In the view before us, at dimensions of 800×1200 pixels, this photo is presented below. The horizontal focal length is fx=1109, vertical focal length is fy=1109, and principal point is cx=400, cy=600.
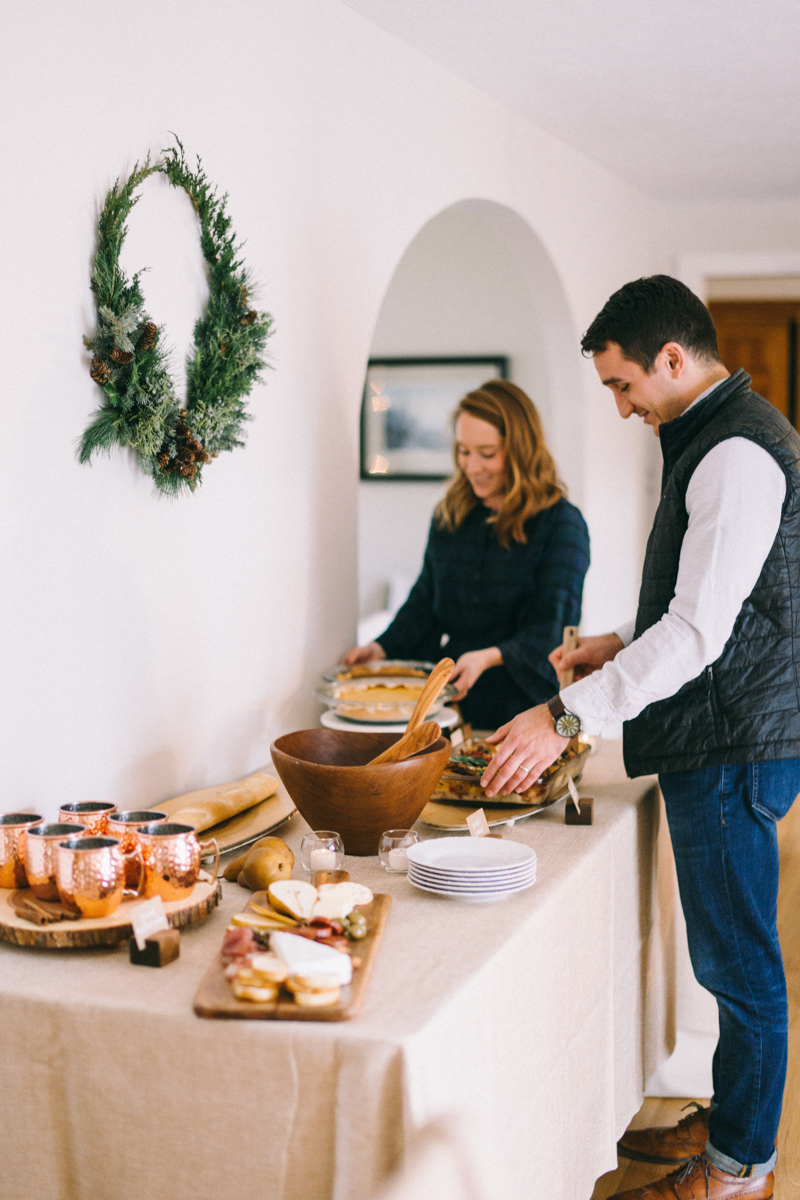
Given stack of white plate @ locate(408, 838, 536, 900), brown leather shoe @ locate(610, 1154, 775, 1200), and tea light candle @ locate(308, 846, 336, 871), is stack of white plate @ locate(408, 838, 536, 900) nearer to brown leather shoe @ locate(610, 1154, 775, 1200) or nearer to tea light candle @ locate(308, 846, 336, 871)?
tea light candle @ locate(308, 846, 336, 871)

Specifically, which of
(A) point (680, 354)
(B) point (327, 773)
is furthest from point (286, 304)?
(B) point (327, 773)

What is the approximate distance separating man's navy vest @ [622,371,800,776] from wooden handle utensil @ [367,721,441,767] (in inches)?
15.5

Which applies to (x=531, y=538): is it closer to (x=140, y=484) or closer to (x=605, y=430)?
(x=140, y=484)

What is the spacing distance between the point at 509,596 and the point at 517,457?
1.10ft

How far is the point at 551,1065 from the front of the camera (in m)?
1.53

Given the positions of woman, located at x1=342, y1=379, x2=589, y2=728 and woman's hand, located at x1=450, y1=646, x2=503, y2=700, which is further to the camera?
woman, located at x1=342, y1=379, x2=589, y2=728

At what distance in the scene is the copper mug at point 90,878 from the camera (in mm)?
1358

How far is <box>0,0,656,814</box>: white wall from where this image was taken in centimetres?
162

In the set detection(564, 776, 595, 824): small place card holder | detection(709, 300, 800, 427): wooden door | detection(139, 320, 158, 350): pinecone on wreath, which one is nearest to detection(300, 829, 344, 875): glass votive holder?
detection(564, 776, 595, 824): small place card holder

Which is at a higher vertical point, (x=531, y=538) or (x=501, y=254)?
(x=501, y=254)

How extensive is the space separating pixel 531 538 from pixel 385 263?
0.77 meters

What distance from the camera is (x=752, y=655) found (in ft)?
5.74

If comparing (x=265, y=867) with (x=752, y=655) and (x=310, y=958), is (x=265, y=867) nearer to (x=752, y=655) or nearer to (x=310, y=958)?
(x=310, y=958)

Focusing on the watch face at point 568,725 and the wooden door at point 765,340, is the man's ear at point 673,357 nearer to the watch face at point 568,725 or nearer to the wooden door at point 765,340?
the watch face at point 568,725
